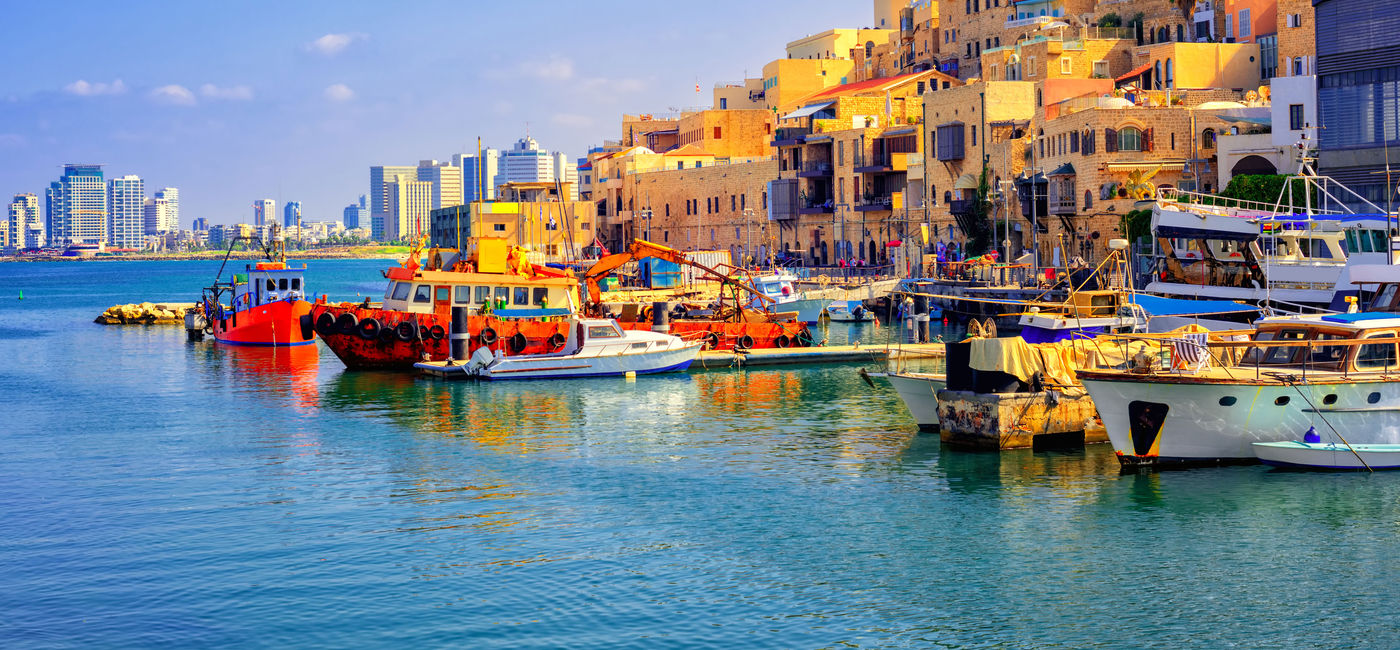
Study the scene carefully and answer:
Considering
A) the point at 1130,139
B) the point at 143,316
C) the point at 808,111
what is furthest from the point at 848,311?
the point at 143,316

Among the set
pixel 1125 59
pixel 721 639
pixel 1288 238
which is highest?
pixel 1125 59

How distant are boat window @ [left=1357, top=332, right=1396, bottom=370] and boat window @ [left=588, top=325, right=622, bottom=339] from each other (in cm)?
2007

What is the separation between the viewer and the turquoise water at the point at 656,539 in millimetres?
14922

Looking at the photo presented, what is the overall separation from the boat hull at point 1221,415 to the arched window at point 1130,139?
35.0 metres

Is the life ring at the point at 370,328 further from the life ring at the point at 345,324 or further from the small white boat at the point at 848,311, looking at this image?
the small white boat at the point at 848,311

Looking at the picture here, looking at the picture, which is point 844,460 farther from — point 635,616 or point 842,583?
point 635,616

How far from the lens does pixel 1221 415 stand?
21.4 m

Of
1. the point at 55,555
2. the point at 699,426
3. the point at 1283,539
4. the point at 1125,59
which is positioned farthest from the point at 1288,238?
the point at 1125,59

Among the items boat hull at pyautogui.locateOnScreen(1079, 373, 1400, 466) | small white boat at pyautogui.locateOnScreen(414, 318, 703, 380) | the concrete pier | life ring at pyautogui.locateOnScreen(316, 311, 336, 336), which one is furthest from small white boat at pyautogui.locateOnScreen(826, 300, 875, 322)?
A: boat hull at pyautogui.locateOnScreen(1079, 373, 1400, 466)

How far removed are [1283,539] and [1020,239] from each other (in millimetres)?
49313

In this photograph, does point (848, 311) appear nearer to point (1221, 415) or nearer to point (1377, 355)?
point (1377, 355)

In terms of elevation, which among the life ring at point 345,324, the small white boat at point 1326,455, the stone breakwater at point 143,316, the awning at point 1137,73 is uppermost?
the awning at point 1137,73

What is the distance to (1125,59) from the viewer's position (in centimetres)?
7494

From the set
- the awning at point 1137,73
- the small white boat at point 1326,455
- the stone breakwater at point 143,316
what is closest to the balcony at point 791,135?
the awning at point 1137,73
